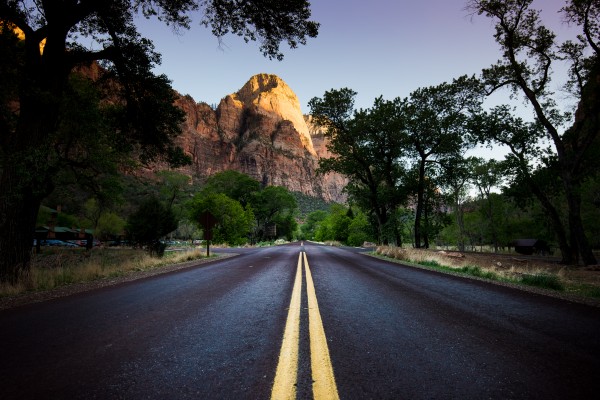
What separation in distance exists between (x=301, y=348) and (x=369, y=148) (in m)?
24.4

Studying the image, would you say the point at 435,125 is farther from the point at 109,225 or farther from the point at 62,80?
the point at 109,225

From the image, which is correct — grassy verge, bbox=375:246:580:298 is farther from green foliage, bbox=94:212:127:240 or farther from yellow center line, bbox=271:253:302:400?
green foliage, bbox=94:212:127:240

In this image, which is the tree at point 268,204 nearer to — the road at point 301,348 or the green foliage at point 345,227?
the green foliage at point 345,227

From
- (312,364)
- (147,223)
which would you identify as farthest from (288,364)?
(147,223)

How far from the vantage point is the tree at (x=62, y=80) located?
7.70m

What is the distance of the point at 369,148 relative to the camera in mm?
25719

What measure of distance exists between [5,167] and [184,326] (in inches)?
312

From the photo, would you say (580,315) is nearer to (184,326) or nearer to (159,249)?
(184,326)

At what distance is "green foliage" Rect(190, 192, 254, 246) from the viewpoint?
142 feet

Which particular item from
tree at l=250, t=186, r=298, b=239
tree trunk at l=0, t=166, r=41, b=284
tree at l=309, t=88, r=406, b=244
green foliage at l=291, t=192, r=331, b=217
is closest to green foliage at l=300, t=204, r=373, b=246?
tree at l=250, t=186, r=298, b=239

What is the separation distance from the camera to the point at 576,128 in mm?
17453

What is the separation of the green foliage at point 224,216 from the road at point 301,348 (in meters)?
38.7

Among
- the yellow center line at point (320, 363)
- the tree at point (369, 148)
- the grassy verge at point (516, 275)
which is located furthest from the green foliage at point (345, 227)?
the yellow center line at point (320, 363)

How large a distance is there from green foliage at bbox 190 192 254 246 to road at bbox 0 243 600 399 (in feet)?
127
